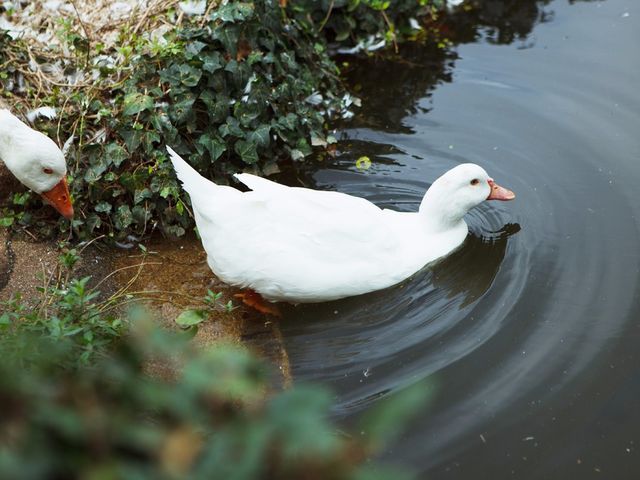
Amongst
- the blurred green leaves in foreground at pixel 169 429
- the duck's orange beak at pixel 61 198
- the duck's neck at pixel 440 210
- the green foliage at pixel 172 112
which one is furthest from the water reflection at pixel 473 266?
the blurred green leaves in foreground at pixel 169 429

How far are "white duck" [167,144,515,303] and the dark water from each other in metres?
0.21

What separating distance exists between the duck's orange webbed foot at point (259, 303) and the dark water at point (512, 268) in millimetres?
97

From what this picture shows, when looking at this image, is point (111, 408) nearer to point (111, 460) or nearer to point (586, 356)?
point (111, 460)

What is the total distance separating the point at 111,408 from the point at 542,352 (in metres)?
2.90

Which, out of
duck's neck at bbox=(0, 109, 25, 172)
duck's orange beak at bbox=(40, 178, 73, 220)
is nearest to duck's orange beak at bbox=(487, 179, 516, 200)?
duck's orange beak at bbox=(40, 178, 73, 220)

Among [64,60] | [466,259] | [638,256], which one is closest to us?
[638,256]

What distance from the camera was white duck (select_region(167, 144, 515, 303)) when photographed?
3943 millimetres

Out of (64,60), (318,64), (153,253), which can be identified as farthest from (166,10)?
(153,253)

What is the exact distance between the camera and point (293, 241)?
3965mm

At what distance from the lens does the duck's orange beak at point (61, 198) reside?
4.45 meters

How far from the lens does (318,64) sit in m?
5.99

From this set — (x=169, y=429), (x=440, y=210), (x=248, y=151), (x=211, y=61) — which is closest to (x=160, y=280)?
(x=248, y=151)

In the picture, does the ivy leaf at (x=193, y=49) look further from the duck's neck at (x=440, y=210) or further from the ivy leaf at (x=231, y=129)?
the duck's neck at (x=440, y=210)

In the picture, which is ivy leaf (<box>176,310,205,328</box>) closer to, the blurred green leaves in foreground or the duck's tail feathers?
the duck's tail feathers
